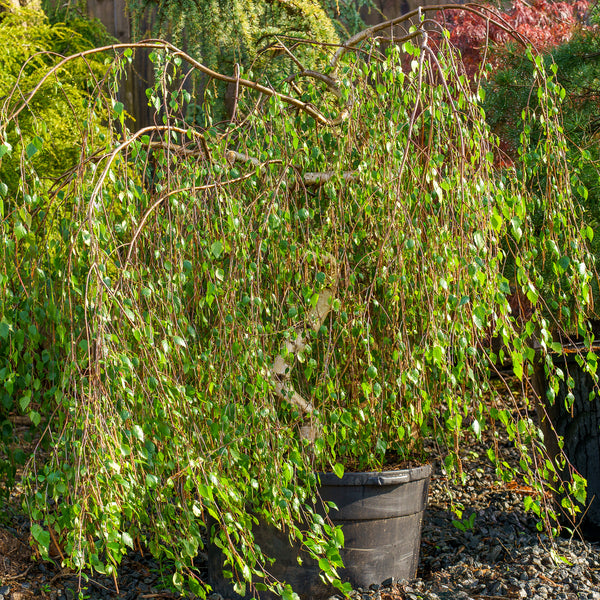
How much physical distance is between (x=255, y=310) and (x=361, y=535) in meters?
0.71

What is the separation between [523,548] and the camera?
215cm

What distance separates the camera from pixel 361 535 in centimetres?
185

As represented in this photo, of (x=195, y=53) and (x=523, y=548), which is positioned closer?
(x=523, y=548)

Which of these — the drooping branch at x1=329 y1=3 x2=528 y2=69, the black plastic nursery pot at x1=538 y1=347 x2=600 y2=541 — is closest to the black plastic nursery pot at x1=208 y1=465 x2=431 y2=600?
the black plastic nursery pot at x1=538 y1=347 x2=600 y2=541

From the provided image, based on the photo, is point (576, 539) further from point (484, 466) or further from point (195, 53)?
point (195, 53)

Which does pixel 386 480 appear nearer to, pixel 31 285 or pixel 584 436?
pixel 584 436

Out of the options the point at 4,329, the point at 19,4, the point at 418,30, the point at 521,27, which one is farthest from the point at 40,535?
the point at 19,4

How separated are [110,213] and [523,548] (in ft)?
5.38

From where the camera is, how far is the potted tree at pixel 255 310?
4.51 ft

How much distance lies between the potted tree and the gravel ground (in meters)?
0.15

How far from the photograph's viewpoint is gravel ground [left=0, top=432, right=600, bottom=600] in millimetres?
1876

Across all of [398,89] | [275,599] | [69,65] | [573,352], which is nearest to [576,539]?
[573,352]

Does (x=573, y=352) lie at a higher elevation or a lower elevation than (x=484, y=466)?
higher

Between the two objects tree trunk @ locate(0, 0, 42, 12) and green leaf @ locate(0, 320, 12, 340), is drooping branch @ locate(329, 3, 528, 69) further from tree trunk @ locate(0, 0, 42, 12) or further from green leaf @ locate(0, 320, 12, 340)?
tree trunk @ locate(0, 0, 42, 12)
